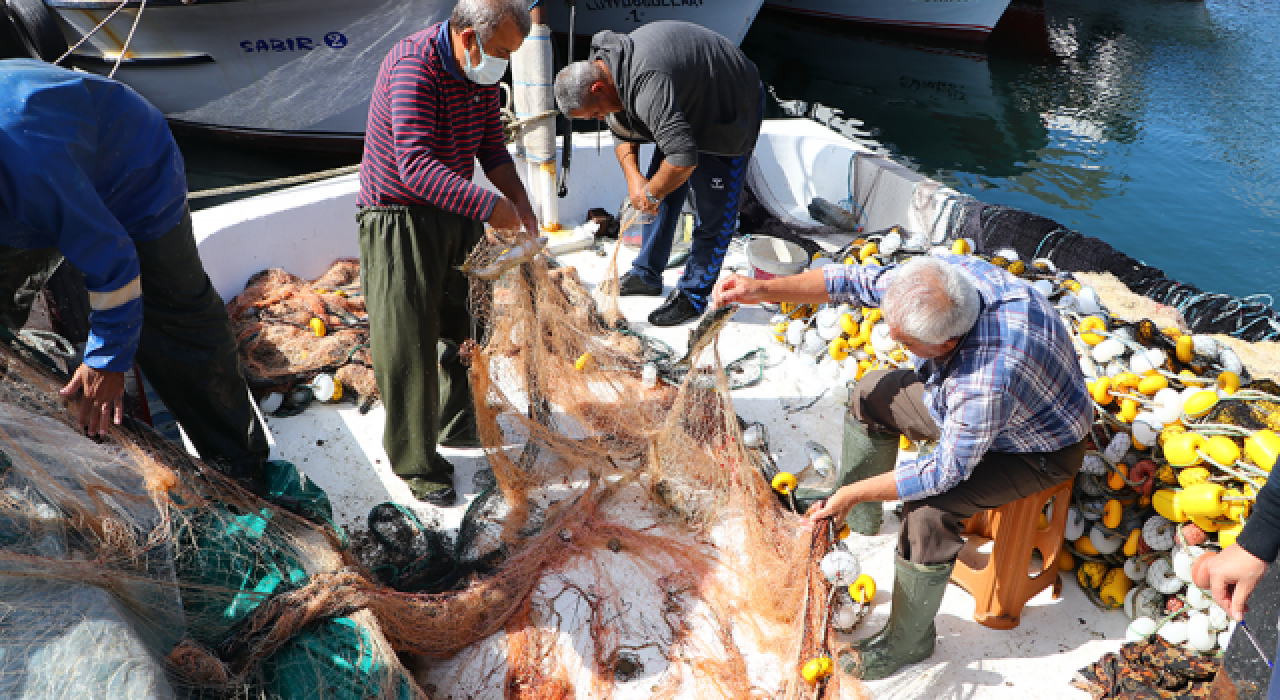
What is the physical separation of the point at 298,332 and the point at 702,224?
88.1 inches

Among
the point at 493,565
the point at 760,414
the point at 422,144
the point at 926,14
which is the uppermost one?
the point at 422,144

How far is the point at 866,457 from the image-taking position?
299 cm

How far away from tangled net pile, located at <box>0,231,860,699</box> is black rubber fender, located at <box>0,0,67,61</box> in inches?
294

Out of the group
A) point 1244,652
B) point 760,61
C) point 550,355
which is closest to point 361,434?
point 550,355

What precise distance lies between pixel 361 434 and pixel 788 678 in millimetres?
2258

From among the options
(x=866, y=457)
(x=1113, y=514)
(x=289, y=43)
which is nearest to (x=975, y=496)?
(x=866, y=457)

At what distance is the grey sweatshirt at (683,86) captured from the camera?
377 centimetres

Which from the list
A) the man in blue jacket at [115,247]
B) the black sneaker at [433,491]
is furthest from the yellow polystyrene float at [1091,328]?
the man in blue jacket at [115,247]

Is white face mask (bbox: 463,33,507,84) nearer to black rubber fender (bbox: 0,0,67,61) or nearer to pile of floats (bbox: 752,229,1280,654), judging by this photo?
pile of floats (bbox: 752,229,1280,654)

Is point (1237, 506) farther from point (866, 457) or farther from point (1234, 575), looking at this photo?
point (866, 457)

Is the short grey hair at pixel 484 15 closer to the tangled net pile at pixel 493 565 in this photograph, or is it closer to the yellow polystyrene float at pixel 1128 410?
the tangled net pile at pixel 493 565

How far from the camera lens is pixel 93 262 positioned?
2201mm

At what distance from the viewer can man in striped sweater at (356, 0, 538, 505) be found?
2.70 meters

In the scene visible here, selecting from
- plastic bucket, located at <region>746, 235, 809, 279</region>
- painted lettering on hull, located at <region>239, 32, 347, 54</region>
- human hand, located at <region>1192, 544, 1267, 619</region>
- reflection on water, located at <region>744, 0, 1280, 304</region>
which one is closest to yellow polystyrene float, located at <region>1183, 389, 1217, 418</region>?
human hand, located at <region>1192, 544, 1267, 619</region>
